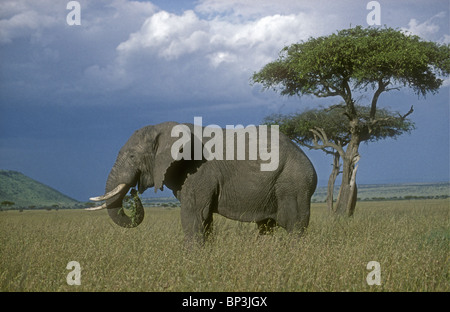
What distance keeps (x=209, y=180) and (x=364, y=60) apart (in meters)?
14.2

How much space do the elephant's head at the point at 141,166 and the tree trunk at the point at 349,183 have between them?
45.9ft

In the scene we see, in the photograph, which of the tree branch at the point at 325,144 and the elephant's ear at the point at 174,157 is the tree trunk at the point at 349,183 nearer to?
the tree branch at the point at 325,144

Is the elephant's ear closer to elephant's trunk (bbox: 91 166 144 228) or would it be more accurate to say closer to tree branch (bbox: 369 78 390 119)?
elephant's trunk (bbox: 91 166 144 228)

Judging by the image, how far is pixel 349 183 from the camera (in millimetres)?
22641

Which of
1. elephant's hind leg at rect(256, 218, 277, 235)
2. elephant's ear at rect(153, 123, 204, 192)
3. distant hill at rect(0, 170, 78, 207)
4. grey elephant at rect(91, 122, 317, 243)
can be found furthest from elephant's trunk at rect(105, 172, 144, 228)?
distant hill at rect(0, 170, 78, 207)

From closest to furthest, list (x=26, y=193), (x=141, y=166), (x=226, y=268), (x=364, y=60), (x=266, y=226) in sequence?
1. (x=226, y=268)
2. (x=141, y=166)
3. (x=266, y=226)
4. (x=364, y=60)
5. (x=26, y=193)

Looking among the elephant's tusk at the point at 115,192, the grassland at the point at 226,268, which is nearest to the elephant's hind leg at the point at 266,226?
the grassland at the point at 226,268

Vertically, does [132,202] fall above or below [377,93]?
below

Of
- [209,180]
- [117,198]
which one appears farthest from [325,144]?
[117,198]

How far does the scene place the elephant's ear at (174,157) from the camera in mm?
9336

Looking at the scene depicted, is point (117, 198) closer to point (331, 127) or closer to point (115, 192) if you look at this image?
point (115, 192)

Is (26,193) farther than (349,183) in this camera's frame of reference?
Yes
